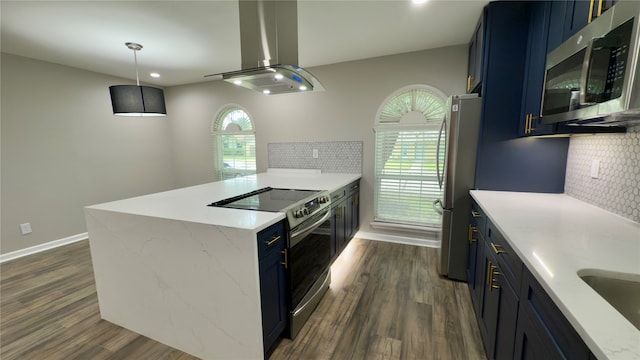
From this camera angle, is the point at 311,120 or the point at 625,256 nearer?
the point at 625,256

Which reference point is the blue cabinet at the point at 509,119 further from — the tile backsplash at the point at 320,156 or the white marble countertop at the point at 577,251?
the tile backsplash at the point at 320,156

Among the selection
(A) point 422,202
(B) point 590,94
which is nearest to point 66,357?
(B) point 590,94

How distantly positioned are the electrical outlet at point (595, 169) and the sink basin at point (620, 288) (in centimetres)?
110

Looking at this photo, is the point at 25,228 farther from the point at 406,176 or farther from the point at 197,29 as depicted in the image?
the point at 406,176

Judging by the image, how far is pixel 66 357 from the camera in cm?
169

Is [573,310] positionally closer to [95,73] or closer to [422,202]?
[422,202]

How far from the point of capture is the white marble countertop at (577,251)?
2.02 feet

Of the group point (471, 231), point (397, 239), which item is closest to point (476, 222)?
point (471, 231)

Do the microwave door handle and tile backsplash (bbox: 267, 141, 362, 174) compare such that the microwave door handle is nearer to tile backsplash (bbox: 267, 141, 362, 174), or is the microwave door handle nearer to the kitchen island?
the kitchen island

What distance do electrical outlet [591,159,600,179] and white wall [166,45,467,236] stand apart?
1.62 m

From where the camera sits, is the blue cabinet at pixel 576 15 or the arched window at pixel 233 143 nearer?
the blue cabinet at pixel 576 15

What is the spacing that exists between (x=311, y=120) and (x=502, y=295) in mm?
2972

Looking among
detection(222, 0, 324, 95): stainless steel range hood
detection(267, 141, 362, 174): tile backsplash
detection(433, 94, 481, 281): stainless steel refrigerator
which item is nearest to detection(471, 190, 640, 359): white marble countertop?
detection(433, 94, 481, 281): stainless steel refrigerator

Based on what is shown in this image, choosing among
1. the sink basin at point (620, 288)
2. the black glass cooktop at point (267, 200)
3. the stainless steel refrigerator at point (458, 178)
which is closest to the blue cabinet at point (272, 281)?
the black glass cooktop at point (267, 200)
